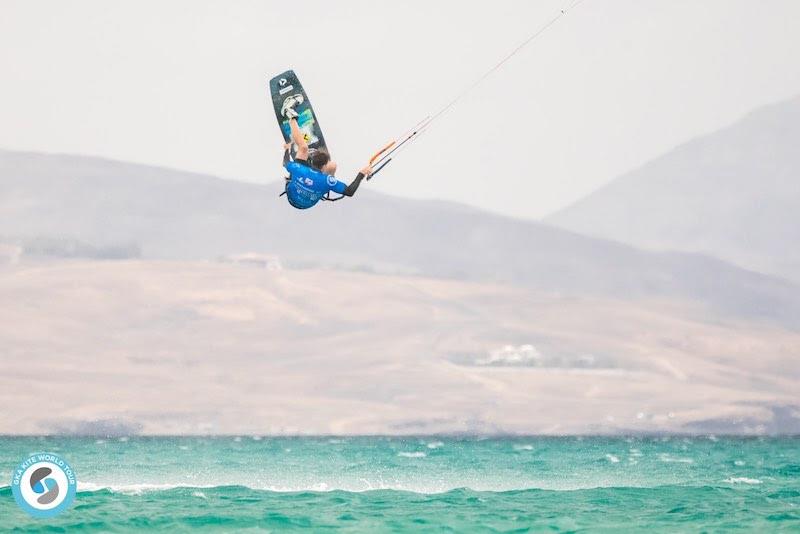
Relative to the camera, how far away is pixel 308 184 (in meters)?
10.6

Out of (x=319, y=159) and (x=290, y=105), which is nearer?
(x=319, y=159)

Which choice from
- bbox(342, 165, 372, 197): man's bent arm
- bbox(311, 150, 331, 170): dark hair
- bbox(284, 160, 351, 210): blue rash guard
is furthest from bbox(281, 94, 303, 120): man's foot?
bbox(342, 165, 372, 197): man's bent arm

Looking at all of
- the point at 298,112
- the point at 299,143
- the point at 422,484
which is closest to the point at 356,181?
the point at 299,143

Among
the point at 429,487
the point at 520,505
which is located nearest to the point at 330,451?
the point at 429,487

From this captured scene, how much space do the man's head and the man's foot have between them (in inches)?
20.8

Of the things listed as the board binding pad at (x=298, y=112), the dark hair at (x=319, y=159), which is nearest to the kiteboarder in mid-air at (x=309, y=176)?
the dark hair at (x=319, y=159)

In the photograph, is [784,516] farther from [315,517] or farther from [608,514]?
[315,517]

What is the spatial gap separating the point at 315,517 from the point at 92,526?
2552 mm

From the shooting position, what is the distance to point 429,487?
2012 cm

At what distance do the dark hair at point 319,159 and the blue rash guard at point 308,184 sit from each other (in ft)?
0.27

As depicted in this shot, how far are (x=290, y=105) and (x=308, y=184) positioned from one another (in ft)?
3.19

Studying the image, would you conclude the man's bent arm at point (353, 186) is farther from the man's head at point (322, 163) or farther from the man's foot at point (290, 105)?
the man's foot at point (290, 105)

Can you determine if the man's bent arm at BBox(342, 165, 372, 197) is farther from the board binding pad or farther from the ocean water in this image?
the ocean water

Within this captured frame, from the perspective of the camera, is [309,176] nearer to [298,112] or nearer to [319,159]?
[319,159]
